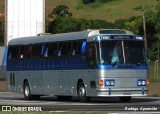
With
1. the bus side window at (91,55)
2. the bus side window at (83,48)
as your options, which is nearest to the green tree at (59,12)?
the bus side window at (83,48)

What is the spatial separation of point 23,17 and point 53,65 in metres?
53.2

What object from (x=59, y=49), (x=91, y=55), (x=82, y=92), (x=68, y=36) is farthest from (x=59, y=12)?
(x=91, y=55)

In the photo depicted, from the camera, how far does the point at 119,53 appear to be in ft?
98.7

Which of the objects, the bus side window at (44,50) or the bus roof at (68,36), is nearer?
the bus roof at (68,36)

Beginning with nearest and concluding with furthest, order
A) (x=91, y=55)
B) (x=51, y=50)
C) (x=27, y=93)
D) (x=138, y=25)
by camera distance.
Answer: (x=91, y=55)
(x=51, y=50)
(x=27, y=93)
(x=138, y=25)

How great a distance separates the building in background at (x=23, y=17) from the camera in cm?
8512

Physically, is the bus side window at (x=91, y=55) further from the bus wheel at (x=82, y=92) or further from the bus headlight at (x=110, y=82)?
the bus wheel at (x=82, y=92)

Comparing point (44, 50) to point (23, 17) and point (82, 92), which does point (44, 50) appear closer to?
point (82, 92)

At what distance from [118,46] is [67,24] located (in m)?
84.9

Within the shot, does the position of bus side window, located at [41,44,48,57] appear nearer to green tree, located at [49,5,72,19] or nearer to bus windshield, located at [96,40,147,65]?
bus windshield, located at [96,40,147,65]

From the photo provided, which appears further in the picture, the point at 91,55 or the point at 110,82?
the point at 91,55

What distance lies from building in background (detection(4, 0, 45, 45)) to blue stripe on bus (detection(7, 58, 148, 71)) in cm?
4794

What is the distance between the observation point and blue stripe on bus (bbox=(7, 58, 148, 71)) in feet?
99.8

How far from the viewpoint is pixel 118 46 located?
30281mm
